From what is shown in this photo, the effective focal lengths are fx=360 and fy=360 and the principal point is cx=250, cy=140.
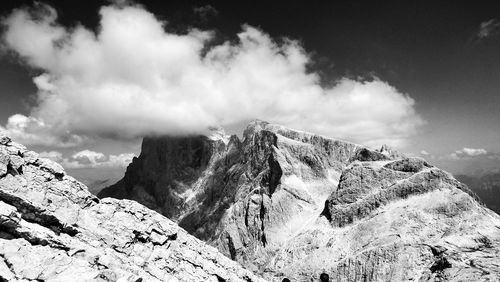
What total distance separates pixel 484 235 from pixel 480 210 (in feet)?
77.7

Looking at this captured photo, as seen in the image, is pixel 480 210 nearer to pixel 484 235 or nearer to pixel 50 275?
pixel 484 235

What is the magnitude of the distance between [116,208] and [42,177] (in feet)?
38.4

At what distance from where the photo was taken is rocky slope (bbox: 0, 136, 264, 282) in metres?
33.8

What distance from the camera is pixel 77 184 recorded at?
49.5m

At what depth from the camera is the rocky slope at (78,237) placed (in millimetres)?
33844

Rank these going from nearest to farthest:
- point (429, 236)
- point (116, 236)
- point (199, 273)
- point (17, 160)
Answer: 1. point (17, 160)
2. point (116, 236)
3. point (199, 273)
4. point (429, 236)

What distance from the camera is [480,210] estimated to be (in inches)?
7372

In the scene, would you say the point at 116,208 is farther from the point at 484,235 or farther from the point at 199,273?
the point at 484,235

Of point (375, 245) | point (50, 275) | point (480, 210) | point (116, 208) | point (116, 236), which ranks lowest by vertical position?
point (50, 275)

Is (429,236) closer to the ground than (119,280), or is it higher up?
higher up

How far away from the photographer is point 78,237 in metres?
42.5

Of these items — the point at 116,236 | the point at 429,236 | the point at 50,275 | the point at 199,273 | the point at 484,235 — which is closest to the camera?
the point at 50,275

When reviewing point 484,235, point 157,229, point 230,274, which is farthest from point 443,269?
point 157,229

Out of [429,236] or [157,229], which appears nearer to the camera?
[157,229]
